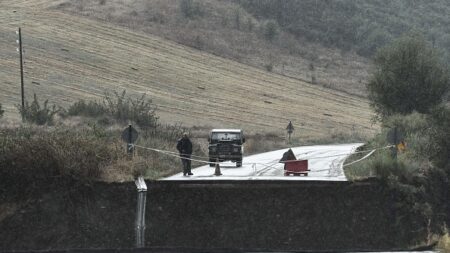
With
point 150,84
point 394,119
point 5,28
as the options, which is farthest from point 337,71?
point 394,119

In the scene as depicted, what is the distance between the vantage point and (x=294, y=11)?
4707 inches

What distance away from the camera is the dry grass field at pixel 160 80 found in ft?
233

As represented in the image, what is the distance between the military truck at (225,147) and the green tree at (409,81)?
21838 mm

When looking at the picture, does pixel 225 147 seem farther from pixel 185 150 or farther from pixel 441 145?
pixel 441 145

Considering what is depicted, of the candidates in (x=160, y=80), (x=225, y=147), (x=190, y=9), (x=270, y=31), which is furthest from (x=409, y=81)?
(x=190, y=9)

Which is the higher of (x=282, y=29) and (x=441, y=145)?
(x=282, y=29)

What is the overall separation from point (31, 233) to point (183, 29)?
247 feet

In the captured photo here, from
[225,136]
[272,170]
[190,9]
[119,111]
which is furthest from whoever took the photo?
[190,9]

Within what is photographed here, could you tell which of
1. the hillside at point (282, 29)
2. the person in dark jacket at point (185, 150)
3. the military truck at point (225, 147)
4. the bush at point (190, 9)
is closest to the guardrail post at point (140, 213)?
the person in dark jacket at point (185, 150)

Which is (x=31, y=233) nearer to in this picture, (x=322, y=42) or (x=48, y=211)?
(x=48, y=211)

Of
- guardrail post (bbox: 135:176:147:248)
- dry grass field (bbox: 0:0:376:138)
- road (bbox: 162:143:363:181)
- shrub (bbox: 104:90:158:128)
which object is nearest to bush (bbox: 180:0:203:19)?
dry grass field (bbox: 0:0:376:138)

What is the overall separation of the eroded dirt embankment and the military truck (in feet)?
35.6

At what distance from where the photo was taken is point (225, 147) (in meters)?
39.0

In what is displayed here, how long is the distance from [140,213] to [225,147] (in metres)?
12.9
